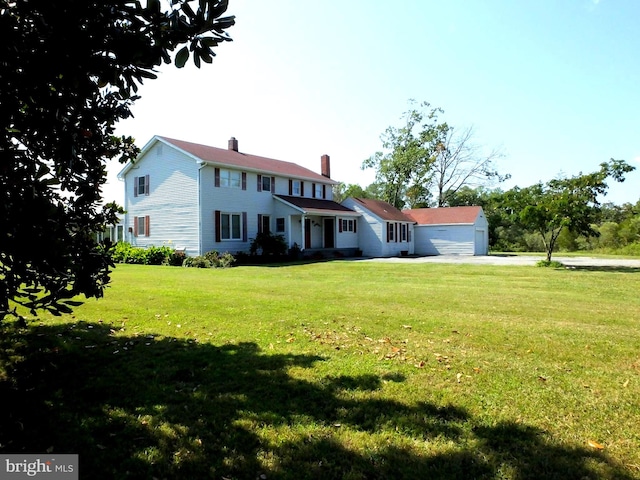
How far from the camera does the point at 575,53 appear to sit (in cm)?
1389

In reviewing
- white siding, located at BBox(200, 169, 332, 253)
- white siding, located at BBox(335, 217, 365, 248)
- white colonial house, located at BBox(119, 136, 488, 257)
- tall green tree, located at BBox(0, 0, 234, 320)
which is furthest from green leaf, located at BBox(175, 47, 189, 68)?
white siding, located at BBox(335, 217, 365, 248)

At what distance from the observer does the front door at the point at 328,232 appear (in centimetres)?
2911

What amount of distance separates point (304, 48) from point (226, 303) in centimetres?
795

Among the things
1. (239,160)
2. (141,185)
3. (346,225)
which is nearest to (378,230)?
(346,225)

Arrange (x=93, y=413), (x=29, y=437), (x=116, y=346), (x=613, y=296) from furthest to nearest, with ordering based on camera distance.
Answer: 1. (x=613, y=296)
2. (x=116, y=346)
3. (x=93, y=413)
4. (x=29, y=437)

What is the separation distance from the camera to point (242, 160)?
2548cm

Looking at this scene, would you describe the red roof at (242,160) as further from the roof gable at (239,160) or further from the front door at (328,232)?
the front door at (328,232)

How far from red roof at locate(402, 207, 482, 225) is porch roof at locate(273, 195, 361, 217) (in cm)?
823

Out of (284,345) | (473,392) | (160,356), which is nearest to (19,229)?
(160,356)

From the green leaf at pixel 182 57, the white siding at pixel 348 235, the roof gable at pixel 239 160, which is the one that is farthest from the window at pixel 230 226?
the green leaf at pixel 182 57

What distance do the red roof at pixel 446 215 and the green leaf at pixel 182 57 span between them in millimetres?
31512

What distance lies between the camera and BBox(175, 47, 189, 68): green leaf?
2.72 m

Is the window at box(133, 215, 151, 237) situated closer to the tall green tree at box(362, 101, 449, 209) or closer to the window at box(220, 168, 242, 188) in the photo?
the window at box(220, 168, 242, 188)

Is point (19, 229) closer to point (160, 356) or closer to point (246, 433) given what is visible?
point (246, 433)
